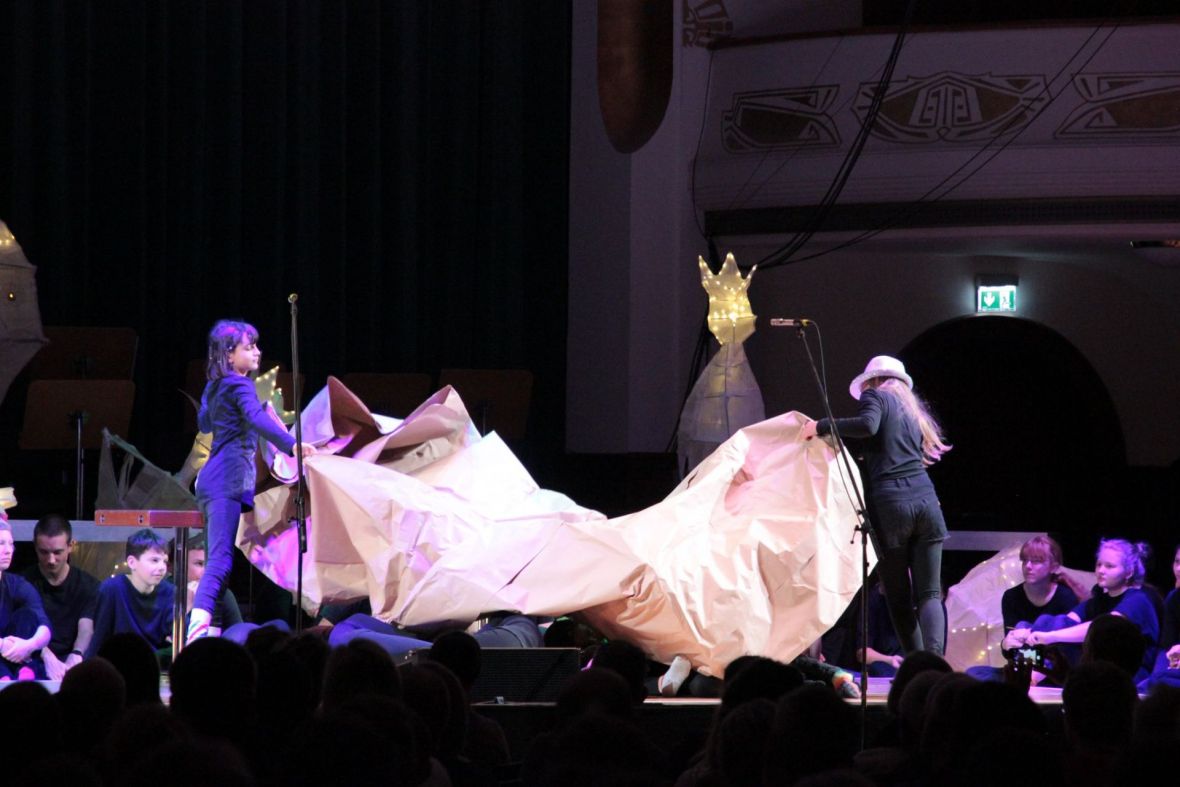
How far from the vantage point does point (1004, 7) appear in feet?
41.5

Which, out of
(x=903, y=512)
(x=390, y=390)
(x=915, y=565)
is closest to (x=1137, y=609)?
(x=915, y=565)

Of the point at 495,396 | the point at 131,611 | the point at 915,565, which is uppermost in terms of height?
the point at 495,396

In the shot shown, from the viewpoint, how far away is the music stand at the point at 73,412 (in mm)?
8477

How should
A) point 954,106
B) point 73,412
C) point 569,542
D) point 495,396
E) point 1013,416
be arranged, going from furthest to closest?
point 1013,416 < point 954,106 < point 495,396 < point 73,412 < point 569,542

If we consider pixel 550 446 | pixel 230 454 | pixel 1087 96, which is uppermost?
pixel 1087 96

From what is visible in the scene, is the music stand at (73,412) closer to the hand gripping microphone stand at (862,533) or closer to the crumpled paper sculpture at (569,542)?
the crumpled paper sculpture at (569,542)

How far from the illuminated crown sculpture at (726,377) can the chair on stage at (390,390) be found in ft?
6.28

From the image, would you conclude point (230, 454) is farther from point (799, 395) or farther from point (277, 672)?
point (799, 395)

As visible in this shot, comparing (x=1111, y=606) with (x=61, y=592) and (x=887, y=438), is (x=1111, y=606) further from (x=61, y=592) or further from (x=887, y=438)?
(x=61, y=592)

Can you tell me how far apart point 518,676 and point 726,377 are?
425 centimetres

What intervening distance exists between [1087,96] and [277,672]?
9.17m

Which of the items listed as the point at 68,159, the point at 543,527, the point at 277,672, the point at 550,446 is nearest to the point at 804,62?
the point at 550,446

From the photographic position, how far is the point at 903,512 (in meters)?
6.37

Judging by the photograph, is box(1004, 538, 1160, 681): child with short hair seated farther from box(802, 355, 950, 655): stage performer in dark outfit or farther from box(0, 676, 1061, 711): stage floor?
box(802, 355, 950, 655): stage performer in dark outfit
